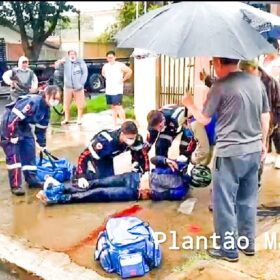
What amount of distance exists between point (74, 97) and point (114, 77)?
119 centimetres

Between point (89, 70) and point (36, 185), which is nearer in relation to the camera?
point (36, 185)

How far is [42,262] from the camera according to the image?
3.60 metres

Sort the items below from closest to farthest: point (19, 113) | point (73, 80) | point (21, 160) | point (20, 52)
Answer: point (19, 113) < point (21, 160) < point (20, 52) < point (73, 80)

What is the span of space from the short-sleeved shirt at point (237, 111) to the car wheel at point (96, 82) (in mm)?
6161

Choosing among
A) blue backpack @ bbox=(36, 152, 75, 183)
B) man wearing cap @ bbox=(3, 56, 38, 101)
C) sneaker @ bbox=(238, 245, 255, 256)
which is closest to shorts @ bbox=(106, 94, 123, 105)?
man wearing cap @ bbox=(3, 56, 38, 101)

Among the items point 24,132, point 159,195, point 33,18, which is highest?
point 33,18

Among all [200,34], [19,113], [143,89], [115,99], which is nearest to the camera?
[200,34]

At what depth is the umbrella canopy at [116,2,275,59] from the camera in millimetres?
3131

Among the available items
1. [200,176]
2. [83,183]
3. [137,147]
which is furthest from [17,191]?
[200,176]

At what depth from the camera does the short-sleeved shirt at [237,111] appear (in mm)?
3283

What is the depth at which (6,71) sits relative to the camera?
24.9 feet

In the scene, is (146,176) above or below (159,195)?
above

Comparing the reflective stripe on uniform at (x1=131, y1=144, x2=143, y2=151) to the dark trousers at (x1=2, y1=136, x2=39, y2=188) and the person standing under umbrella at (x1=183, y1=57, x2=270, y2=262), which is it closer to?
the dark trousers at (x1=2, y1=136, x2=39, y2=188)

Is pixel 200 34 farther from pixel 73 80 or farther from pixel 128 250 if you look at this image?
pixel 73 80
